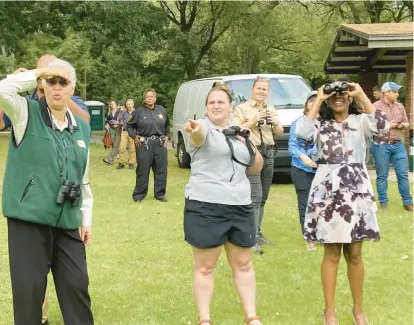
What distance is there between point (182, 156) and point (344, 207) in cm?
1278

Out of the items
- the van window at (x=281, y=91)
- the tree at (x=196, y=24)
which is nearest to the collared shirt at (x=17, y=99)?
the van window at (x=281, y=91)

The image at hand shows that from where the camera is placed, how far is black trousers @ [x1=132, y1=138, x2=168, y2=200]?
11352 millimetres

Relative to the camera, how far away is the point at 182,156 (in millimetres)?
17484

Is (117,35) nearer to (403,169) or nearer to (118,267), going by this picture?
(403,169)

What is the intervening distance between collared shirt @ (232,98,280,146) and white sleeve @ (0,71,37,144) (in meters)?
3.23

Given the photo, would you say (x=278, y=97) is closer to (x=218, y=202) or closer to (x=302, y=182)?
(x=302, y=182)

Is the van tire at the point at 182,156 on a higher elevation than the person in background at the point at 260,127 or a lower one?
lower

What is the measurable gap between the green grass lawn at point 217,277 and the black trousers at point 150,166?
1.35 metres

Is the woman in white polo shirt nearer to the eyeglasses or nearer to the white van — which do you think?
the eyeglasses

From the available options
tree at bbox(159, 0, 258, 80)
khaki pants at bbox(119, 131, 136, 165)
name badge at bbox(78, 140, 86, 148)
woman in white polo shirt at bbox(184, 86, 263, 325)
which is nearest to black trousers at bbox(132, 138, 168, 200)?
khaki pants at bbox(119, 131, 136, 165)

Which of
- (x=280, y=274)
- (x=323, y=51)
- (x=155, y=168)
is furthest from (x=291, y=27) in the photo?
(x=280, y=274)

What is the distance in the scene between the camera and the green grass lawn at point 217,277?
5273 millimetres

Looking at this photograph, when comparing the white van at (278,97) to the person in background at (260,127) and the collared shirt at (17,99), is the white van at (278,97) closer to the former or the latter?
the person in background at (260,127)

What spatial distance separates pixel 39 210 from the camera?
3.76 meters
